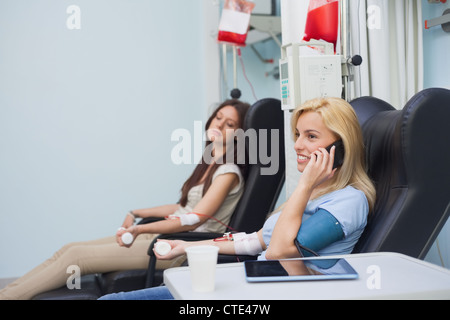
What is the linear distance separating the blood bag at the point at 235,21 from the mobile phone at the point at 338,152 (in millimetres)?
1622

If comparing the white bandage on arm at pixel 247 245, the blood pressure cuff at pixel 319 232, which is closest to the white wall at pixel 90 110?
the white bandage on arm at pixel 247 245

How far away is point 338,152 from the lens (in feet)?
4.63

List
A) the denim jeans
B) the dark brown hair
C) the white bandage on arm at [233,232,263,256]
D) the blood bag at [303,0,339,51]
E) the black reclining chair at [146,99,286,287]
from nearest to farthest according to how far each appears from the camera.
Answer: the denim jeans, the white bandage on arm at [233,232,263,256], the blood bag at [303,0,339,51], the black reclining chair at [146,99,286,287], the dark brown hair

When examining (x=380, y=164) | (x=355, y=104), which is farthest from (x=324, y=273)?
(x=355, y=104)

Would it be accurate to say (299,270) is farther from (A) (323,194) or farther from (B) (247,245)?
(B) (247,245)

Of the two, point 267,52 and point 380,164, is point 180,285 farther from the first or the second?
point 267,52

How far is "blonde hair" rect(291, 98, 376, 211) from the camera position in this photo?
55.2 inches

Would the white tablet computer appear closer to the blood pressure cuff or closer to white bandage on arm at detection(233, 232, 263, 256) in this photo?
the blood pressure cuff

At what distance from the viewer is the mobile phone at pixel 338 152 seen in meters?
1.41

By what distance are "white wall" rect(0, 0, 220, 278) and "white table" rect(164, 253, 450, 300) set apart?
2408 millimetres

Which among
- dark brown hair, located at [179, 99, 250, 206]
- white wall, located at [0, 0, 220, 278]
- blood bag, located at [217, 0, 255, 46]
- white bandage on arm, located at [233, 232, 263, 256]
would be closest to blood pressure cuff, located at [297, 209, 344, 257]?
white bandage on arm, located at [233, 232, 263, 256]

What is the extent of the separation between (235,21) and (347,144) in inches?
65.5

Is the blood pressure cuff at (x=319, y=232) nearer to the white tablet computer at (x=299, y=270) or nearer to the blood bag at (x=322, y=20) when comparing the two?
the white tablet computer at (x=299, y=270)

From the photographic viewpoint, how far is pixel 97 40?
3277 mm
